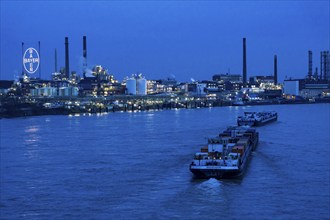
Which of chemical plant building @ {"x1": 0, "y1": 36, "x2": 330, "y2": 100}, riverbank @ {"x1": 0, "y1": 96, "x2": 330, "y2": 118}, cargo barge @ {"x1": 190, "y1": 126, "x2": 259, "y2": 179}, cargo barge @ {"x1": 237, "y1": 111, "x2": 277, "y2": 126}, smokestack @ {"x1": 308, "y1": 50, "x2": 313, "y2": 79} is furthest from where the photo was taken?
smokestack @ {"x1": 308, "y1": 50, "x2": 313, "y2": 79}

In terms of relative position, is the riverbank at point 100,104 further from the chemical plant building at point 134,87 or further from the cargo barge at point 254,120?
the cargo barge at point 254,120

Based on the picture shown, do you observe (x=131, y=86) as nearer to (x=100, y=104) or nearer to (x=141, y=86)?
(x=141, y=86)

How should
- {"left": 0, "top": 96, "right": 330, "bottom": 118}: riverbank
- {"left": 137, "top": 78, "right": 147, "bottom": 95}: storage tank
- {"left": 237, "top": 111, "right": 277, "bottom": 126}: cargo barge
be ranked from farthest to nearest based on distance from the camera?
{"left": 137, "top": 78, "right": 147, "bottom": 95}: storage tank, {"left": 0, "top": 96, "right": 330, "bottom": 118}: riverbank, {"left": 237, "top": 111, "right": 277, "bottom": 126}: cargo barge

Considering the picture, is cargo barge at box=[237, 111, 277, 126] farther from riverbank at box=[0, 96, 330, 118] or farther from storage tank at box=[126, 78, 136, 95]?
storage tank at box=[126, 78, 136, 95]

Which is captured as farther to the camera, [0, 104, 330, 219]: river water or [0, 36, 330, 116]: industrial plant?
[0, 36, 330, 116]: industrial plant

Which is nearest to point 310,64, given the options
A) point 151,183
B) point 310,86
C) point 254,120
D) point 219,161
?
point 310,86

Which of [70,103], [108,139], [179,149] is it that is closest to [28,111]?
[70,103]

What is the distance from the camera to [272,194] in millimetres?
10914

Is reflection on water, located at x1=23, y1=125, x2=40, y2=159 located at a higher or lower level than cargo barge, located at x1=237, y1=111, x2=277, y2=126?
lower

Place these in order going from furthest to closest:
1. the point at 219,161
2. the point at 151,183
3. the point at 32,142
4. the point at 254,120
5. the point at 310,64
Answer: the point at 310,64 < the point at 254,120 < the point at 32,142 < the point at 219,161 < the point at 151,183

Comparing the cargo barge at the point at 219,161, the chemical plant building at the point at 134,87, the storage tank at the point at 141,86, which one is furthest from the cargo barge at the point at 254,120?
the storage tank at the point at 141,86

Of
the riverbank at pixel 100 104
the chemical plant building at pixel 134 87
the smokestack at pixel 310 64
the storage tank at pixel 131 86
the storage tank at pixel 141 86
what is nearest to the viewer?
the riverbank at pixel 100 104

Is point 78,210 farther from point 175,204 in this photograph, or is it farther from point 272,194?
point 272,194

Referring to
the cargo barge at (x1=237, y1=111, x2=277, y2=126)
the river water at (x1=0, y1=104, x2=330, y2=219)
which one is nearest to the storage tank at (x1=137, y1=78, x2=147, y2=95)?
the cargo barge at (x1=237, y1=111, x2=277, y2=126)
